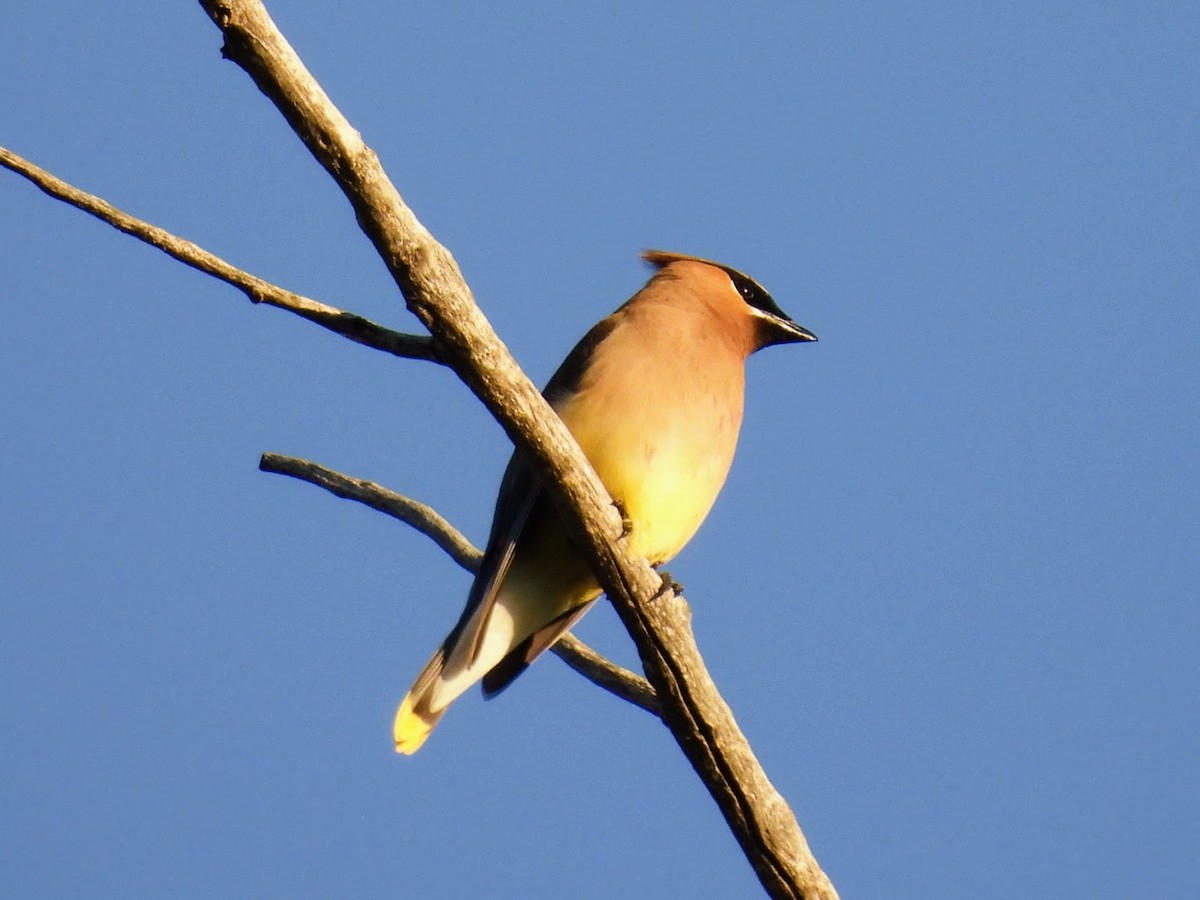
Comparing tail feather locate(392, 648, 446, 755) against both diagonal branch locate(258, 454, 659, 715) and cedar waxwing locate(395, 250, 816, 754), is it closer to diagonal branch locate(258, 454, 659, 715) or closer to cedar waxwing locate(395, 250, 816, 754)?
cedar waxwing locate(395, 250, 816, 754)

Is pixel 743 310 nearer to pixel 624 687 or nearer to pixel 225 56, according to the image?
pixel 624 687

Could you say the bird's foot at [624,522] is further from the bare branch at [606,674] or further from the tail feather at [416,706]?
the tail feather at [416,706]

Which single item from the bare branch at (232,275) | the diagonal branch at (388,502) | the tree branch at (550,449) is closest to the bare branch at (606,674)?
the diagonal branch at (388,502)

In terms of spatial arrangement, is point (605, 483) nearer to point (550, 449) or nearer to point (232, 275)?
point (550, 449)

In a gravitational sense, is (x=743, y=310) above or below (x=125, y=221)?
above

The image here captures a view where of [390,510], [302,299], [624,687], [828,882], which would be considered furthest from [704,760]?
[390,510]

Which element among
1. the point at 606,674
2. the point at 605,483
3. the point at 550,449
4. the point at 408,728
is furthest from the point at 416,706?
the point at 550,449
